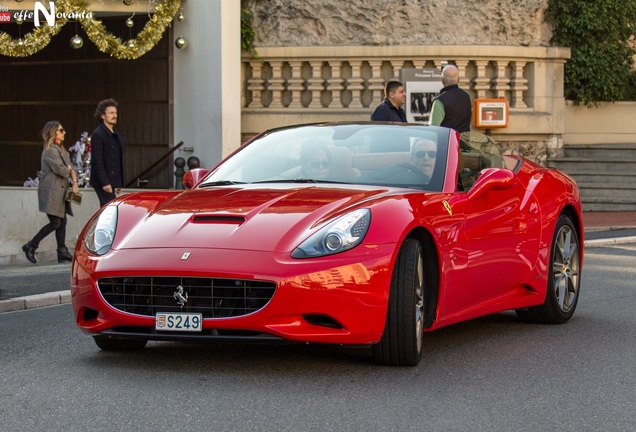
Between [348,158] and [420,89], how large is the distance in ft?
42.0

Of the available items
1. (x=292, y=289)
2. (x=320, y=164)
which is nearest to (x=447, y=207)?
(x=320, y=164)

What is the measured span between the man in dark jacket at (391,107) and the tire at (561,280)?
14.6 feet

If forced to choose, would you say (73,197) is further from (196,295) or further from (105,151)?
(196,295)

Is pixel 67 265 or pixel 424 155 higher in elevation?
pixel 424 155

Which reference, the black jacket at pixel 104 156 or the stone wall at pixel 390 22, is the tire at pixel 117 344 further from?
the stone wall at pixel 390 22

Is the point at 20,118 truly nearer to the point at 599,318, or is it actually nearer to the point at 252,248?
the point at 599,318

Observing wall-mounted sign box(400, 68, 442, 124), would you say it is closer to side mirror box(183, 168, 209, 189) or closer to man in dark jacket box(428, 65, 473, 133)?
man in dark jacket box(428, 65, 473, 133)

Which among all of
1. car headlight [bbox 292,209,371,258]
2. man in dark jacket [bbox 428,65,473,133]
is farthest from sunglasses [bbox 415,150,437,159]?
man in dark jacket [bbox 428,65,473,133]

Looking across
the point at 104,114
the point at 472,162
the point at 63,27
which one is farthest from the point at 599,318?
the point at 63,27

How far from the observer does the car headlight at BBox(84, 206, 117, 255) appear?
7.11m

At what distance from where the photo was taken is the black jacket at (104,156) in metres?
15.6

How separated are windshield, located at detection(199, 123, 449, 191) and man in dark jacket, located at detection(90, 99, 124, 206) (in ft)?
23.8

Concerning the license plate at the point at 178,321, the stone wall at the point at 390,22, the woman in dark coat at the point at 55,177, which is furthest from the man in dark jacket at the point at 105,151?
the license plate at the point at 178,321

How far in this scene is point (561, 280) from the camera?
923cm
